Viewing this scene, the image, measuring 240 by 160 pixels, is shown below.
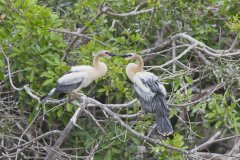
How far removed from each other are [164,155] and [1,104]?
5.72 feet

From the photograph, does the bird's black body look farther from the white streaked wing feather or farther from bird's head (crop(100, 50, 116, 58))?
bird's head (crop(100, 50, 116, 58))

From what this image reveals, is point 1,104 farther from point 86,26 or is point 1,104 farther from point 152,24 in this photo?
point 152,24

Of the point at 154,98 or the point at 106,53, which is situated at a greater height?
the point at 106,53

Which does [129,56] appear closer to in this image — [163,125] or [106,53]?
[106,53]

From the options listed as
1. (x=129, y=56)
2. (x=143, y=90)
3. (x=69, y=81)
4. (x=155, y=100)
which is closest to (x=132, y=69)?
(x=129, y=56)

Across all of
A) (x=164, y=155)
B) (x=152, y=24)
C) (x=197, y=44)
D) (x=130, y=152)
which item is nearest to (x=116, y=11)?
(x=152, y=24)

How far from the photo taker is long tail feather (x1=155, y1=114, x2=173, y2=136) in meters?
4.94

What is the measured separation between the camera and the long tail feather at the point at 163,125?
4.94 meters

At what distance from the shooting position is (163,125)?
16.3 feet

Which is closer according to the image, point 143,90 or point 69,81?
point 143,90

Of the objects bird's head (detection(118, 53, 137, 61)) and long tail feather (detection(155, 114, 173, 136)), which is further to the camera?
bird's head (detection(118, 53, 137, 61))

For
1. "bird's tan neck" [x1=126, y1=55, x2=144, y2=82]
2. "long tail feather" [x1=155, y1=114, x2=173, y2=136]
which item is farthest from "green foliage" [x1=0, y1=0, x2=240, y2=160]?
"bird's tan neck" [x1=126, y1=55, x2=144, y2=82]

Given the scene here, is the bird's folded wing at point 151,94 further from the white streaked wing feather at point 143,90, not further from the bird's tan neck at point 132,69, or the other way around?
the bird's tan neck at point 132,69

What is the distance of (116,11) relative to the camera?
646cm
